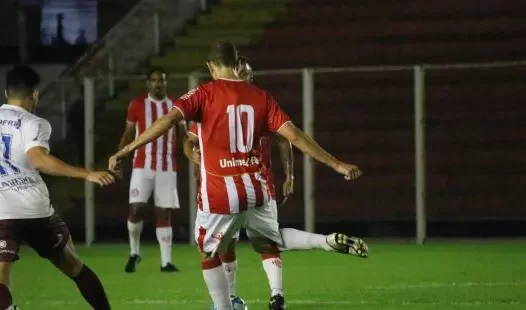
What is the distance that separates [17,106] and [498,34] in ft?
46.7

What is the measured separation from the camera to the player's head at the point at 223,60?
827 cm

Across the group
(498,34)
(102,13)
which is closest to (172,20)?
(102,13)

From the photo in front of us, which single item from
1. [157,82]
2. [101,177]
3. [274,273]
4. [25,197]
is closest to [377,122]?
[157,82]

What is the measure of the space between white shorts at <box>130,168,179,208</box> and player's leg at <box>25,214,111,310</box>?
17.5ft

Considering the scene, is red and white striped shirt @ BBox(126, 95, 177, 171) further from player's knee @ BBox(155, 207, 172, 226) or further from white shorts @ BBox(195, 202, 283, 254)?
white shorts @ BBox(195, 202, 283, 254)

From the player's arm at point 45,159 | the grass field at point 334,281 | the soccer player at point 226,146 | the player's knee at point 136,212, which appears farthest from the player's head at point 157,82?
the player's arm at point 45,159

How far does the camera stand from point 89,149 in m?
18.8

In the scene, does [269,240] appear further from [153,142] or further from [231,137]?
[153,142]

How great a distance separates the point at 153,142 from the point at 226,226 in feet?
17.6

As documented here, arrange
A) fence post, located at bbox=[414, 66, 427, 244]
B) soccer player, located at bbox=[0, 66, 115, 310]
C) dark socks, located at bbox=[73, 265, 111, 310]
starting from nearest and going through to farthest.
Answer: soccer player, located at bbox=[0, 66, 115, 310] < dark socks, located at bbox=[73, 265, 111, 310] < fence post, located at bbox=[414, 66, 427, 244]

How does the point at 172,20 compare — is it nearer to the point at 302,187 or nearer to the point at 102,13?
the point at 102,13

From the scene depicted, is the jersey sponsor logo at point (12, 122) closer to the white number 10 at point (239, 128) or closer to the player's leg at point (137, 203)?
the white number 10 at point (239, 128)

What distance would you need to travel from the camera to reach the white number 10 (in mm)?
8320

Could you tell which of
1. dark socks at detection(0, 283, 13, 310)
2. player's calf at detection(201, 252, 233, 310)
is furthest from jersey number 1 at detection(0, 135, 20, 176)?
player's calf at detection(201, 252, 233, 310)
